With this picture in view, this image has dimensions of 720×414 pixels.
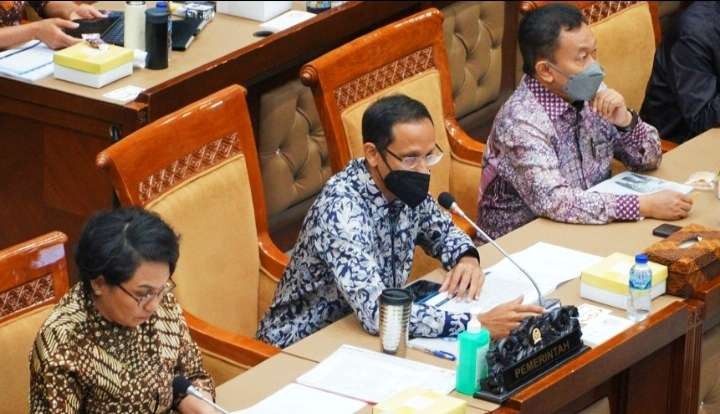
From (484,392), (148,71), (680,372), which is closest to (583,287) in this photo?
(680,372)

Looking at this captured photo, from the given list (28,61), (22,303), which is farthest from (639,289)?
(28,61)

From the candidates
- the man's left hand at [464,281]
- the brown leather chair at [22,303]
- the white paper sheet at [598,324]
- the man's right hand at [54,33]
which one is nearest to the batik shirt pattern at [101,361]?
the brown leather chair at [22,303]

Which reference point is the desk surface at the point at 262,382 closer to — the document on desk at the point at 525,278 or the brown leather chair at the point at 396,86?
the document on desk at the point at 525,278

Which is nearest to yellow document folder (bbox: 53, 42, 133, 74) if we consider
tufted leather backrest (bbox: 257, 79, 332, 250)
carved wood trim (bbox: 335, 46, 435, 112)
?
tufted leather backrest (bbox: 257, 79, 332, 250)

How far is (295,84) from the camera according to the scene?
4.76 metres

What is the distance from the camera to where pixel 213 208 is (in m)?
3.53

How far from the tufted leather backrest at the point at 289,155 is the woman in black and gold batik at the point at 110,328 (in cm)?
194

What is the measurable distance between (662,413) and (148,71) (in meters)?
1.76

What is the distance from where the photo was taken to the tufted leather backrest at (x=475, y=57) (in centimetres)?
554

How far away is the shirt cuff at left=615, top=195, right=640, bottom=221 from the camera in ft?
12.4

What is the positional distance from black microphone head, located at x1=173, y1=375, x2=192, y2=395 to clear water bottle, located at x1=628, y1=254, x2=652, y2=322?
40.3 inches

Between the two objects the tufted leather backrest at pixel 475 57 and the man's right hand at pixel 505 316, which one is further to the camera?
the tufted leather backrest at pixel 475 57

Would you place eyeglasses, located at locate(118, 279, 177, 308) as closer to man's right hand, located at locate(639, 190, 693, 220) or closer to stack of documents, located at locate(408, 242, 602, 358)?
stack of documents, located at locate(408, 242, 602, 358)

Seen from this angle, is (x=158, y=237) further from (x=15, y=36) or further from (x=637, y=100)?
(x=637, y=100)
